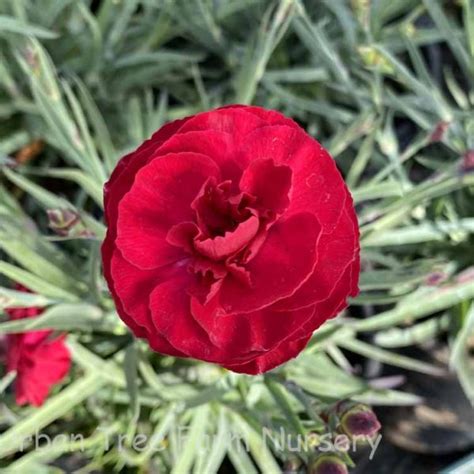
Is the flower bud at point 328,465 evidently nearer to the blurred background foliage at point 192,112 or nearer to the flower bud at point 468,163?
the blurred background foliage at point 192,112

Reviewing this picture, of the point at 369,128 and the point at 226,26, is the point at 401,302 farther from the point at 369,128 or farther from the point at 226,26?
the point at 226,26

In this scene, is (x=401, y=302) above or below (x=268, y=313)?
below

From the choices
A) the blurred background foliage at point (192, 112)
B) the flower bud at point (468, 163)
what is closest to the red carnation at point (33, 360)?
the blurred background foliage at point (192, 112)

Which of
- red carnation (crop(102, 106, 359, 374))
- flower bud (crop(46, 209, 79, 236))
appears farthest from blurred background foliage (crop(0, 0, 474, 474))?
red carnation (crop(102, 106, 359, 374))

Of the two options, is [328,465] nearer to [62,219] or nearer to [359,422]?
[359,422]

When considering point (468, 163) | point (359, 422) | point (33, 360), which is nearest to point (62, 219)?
point (33, 360)

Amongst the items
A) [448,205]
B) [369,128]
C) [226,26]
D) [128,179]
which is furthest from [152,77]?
[128,179]
